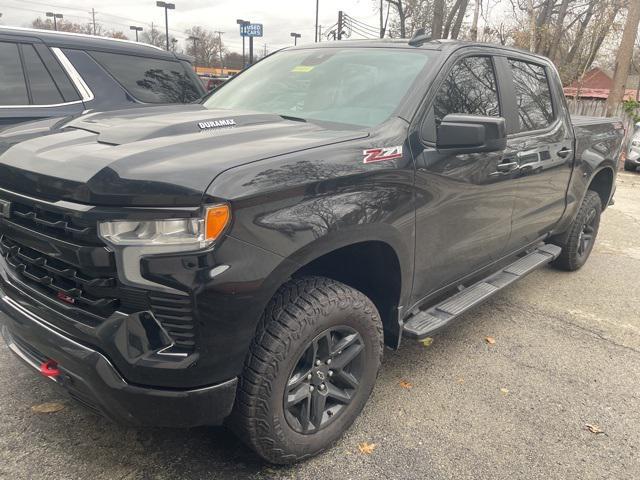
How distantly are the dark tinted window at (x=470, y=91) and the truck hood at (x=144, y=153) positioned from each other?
72 cm

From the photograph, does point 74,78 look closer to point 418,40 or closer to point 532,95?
point 418,40

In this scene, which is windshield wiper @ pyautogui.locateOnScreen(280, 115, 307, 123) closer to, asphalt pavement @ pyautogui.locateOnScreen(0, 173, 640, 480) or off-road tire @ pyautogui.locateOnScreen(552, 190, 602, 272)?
asphalt pavement @ pyautogui.locateOnScreen(0, 173, 640, 480)

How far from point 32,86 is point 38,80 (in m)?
0.07

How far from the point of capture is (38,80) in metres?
4.42

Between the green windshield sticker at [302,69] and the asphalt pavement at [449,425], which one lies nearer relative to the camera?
the asphalt pavement at [449,425]

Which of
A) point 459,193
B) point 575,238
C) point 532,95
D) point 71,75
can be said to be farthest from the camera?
point 575,238

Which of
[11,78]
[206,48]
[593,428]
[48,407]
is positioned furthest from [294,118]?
[206,48]

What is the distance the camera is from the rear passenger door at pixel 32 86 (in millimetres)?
4277

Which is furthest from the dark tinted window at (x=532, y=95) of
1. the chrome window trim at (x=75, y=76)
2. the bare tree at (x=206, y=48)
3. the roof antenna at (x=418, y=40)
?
the bare tree at (x=206, y=48)

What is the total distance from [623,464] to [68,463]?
8.47 feet

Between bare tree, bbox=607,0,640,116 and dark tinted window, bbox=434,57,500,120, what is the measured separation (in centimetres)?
1531

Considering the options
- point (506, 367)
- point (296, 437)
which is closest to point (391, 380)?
point (506, 367)

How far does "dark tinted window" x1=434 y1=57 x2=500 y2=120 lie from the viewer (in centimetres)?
297

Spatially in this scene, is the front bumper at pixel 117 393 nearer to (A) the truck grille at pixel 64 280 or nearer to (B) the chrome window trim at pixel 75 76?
(A) the truck grille at pixel 64 280
